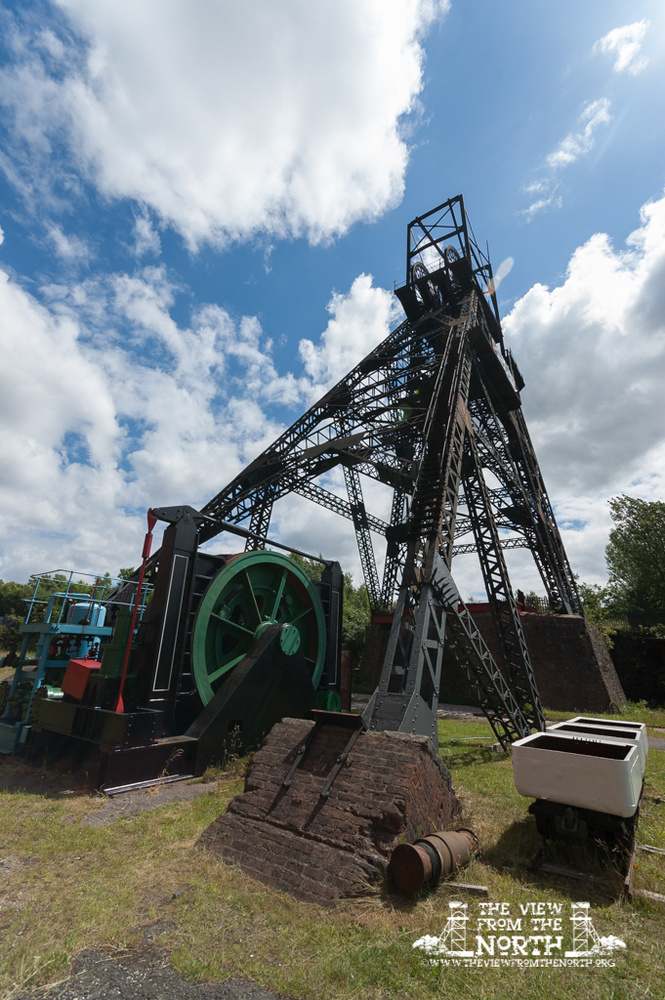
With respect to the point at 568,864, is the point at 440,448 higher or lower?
higher

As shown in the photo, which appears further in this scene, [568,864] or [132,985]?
[568,864]

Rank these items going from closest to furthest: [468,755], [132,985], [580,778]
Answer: [132,985], [580,778], [468,755]

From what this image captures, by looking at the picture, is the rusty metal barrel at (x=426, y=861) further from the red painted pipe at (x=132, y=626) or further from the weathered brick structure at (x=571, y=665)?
the weathered brick structure at (x=571, y=665)

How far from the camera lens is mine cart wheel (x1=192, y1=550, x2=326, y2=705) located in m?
8.36

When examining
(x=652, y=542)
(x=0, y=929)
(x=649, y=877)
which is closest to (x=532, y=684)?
(x=649, y=877)

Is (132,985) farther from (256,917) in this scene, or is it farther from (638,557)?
(638,557)

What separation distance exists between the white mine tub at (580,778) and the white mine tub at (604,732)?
0.62m

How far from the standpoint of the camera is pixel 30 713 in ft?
26.1

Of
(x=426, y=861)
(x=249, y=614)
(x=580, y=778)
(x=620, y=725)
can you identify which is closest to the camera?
(x=426, y=861)

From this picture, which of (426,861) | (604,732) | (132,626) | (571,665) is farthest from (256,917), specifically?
(571,665)

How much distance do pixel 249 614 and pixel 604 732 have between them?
672cm

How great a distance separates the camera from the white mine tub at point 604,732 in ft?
17.9

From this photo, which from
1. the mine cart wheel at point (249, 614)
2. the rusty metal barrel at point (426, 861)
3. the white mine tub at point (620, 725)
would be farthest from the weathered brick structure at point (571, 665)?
the rusty metal barrel at point (426, 861)

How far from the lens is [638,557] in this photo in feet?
104
